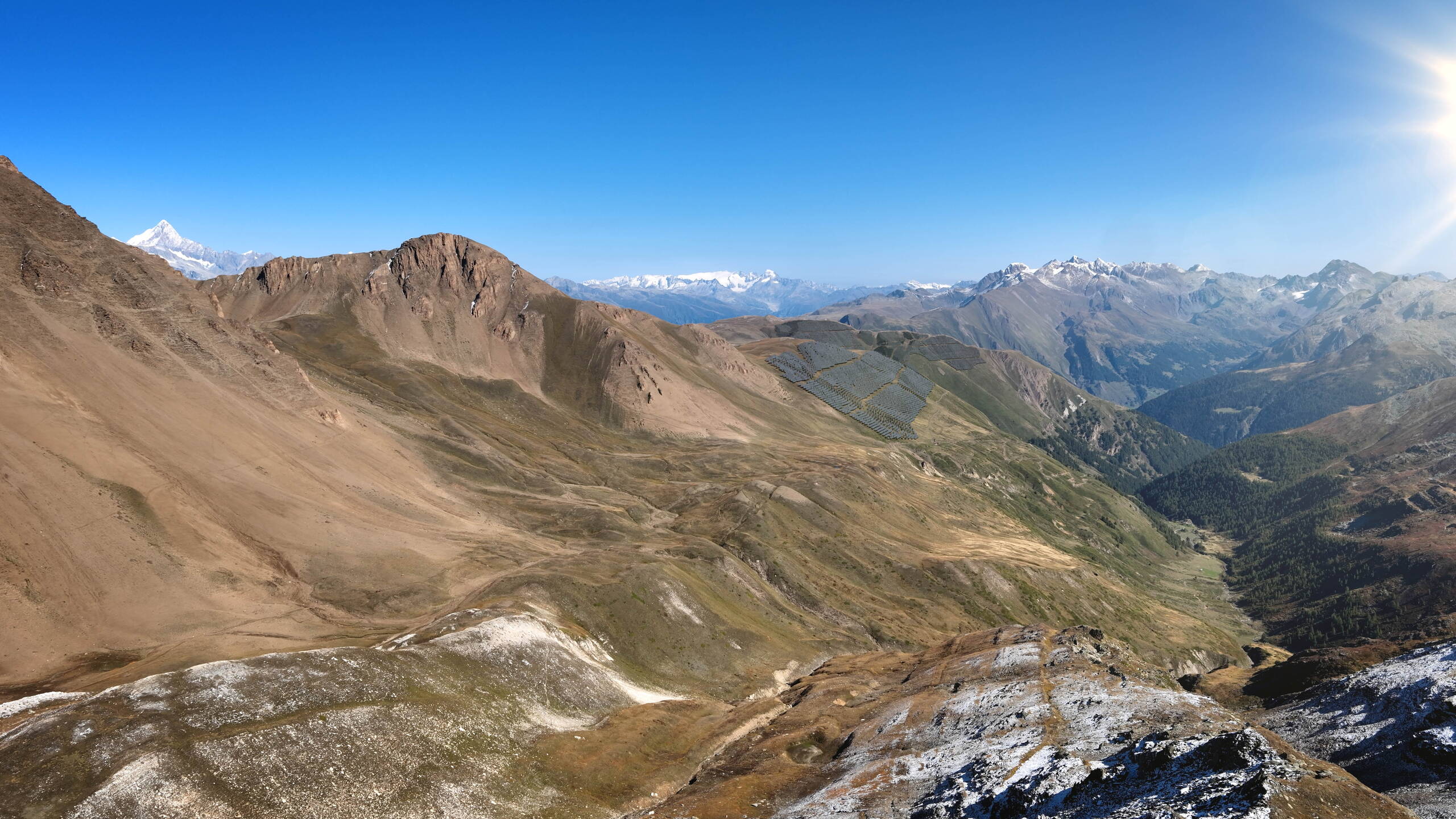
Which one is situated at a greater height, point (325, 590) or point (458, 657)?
point (325, 590)

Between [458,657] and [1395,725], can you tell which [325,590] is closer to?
[458,657]

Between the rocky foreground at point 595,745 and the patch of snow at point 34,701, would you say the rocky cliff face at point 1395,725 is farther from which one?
the patch of snow at point 34,701

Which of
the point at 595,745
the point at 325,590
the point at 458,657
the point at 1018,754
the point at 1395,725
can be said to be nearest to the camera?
the point at 1018,754

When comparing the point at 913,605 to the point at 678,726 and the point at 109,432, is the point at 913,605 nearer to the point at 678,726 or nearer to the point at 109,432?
the point at 678,726

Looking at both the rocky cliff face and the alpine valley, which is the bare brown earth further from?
the rocky cliff face

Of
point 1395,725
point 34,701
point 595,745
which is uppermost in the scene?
point 34,701

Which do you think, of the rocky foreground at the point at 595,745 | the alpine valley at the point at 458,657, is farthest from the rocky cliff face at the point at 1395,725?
the rocky foreground at the point at 595,745

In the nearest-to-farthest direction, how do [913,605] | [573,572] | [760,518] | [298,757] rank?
[298,757] → [573,572] → [913,605] → [760,518]

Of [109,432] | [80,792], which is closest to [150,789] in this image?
[80,792]

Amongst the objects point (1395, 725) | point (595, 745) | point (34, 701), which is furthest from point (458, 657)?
point (1395, 725)
